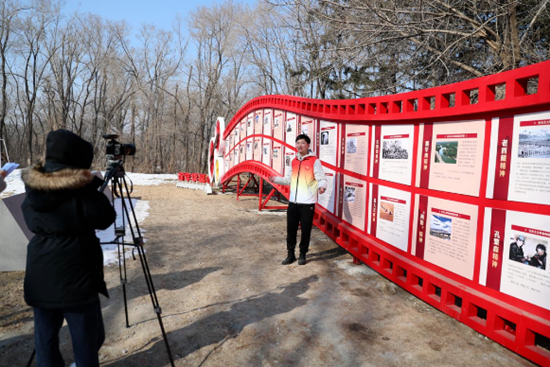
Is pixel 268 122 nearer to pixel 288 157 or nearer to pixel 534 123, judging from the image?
pixel 288 157

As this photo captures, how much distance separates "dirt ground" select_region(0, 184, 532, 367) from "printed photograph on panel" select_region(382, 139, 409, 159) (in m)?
1.60

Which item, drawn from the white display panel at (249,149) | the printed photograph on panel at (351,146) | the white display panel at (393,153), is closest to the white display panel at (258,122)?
the white display panel at (249,149)

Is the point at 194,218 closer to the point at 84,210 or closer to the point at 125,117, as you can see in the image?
the point at 84,210

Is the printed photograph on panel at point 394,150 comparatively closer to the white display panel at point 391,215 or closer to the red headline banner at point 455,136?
the white display panel at point 391,215

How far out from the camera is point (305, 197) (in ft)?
17.0

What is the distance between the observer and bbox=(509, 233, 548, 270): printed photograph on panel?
2.86 m

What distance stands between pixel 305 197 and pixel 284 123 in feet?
13.2

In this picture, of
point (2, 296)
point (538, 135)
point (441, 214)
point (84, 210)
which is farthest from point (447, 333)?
point (2, 296)

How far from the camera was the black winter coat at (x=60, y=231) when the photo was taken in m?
2.00

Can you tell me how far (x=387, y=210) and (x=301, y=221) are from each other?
122cm

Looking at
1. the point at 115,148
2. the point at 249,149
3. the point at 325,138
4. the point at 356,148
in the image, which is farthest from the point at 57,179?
the point at 249,149

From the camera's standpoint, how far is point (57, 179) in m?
1.99

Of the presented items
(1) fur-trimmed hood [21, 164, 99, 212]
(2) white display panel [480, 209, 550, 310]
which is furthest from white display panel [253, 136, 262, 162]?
(1) fur-trimmed hood [21, 164, 99, 212]

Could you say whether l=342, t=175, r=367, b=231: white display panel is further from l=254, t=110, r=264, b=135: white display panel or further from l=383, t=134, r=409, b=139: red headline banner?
l=254, t=110, r=264, b=135: white display panel
